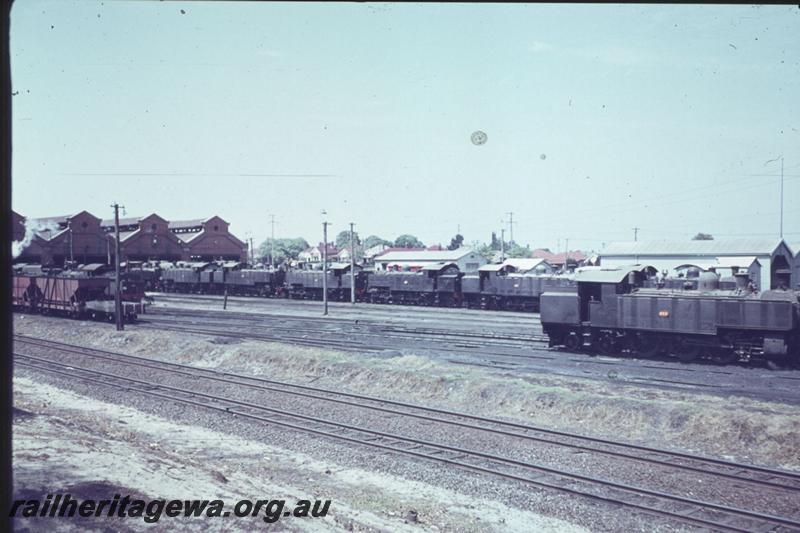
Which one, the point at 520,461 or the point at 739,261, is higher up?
the point at 739,261

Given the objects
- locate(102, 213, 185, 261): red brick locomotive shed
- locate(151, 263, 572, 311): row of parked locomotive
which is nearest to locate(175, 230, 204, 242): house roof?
locate(102, 213, 185, 261): red brick locomotive shed

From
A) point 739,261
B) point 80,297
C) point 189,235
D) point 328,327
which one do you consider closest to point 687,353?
point 328,327

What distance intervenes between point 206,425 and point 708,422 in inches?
436

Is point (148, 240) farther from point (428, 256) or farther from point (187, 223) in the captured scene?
point (428, 256)

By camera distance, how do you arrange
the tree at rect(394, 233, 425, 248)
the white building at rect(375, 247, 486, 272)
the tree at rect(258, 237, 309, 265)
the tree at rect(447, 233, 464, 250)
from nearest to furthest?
the white building at rect(375, 247, 486, 272) < the tree at rect(447, 233, 464, 250) < the tree at rect(258, 237, 309, 265) < the tree at rect(394, 233, 425, 248)

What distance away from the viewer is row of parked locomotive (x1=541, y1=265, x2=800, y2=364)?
18.3 meters

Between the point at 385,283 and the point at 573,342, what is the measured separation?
25.1 m

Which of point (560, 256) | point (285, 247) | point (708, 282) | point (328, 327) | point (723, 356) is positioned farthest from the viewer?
point (285, 247)

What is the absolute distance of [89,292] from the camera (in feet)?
106

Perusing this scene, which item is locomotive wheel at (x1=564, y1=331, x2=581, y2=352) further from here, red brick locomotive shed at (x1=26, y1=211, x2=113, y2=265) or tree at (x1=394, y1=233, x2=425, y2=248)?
tree at (x1=394, y1=233, x2=425, y2=248)

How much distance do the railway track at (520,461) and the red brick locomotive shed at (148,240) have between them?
51.6 metres

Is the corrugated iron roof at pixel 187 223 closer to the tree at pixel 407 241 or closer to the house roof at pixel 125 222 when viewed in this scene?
Result: the house roof at pixel 125 222

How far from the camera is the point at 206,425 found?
1373 cm

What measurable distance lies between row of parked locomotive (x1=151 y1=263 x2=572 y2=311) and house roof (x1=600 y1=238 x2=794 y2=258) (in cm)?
1528
